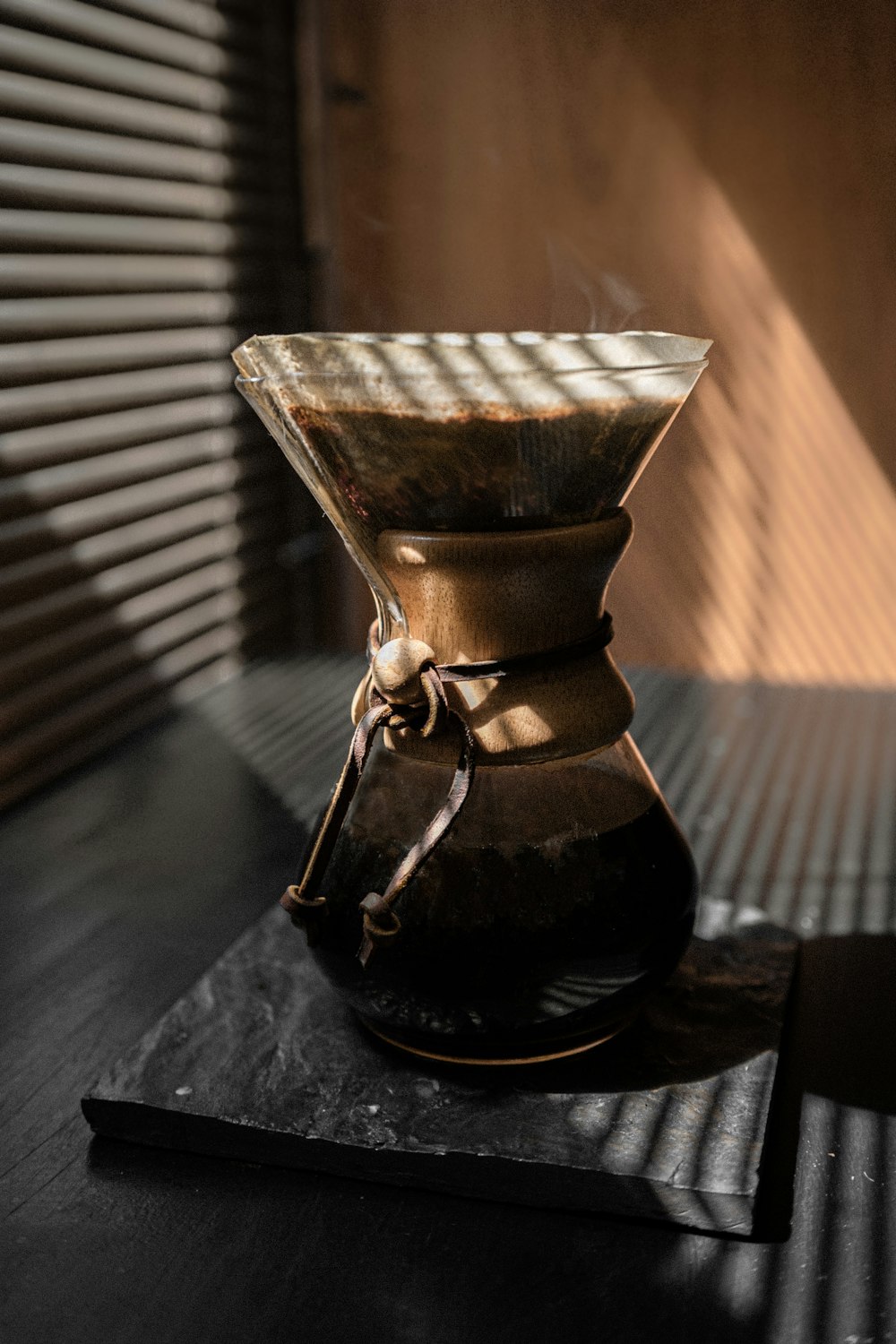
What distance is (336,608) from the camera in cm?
204

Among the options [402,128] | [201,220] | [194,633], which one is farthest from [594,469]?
[402,128]

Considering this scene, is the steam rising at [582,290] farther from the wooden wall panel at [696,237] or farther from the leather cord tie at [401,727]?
the leather cord tie at [401,727]

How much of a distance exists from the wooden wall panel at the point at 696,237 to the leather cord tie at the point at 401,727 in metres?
1.30

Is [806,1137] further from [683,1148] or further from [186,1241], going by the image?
[186,1241]

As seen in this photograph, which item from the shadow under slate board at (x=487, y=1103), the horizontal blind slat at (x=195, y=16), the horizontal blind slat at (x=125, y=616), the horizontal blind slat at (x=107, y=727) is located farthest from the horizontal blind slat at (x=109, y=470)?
the shadow under slate board at (x=487, y=1103)

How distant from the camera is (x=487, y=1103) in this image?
0.56 metres

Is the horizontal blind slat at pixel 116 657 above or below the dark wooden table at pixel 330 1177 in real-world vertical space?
below

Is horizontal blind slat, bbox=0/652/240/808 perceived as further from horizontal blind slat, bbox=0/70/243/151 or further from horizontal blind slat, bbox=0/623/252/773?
horizontal blind slat, bbox=0/70/243/151

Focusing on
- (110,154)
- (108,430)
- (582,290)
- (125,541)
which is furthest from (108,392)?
(582,290)

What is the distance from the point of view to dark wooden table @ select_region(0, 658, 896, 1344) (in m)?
0.47

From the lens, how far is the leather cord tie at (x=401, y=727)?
52 cm

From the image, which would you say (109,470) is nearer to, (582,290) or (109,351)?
(109,351)

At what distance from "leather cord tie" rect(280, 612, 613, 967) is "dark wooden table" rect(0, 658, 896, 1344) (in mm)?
121

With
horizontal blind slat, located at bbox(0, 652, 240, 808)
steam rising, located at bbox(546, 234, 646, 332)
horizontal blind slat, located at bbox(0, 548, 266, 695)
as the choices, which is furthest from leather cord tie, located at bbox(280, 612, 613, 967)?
steam rising, located at bbox(546, 234, 646, 332)
